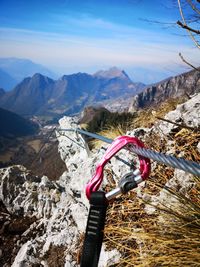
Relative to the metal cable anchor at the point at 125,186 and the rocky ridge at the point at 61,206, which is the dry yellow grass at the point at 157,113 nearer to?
the rocky ridge at the point at 61,206

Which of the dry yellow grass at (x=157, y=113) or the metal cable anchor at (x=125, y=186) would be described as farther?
the dry yellow grass at (x=157, y=113)

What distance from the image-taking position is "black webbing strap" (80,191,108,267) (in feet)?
5.45

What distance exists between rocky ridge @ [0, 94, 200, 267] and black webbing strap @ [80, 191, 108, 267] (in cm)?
148

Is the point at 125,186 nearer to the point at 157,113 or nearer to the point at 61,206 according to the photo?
the point at 61,206

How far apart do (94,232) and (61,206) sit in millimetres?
3928

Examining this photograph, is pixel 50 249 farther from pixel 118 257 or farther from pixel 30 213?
pixel 30 213

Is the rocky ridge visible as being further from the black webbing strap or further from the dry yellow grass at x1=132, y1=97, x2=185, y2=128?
the dry yellow grass at x1=132, y1=97, x2=185, y2=128

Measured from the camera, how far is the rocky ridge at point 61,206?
12.6 feet

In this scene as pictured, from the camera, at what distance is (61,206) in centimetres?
546

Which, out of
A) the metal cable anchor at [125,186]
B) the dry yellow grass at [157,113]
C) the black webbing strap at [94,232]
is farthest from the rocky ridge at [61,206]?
the dry yellow grass at [157,113]

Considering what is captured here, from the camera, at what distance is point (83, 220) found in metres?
4.27

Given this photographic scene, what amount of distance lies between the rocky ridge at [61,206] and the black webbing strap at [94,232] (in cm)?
148

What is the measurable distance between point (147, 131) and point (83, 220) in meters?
1.91

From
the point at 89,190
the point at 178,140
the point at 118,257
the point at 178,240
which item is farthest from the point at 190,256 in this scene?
the point at 178,140
